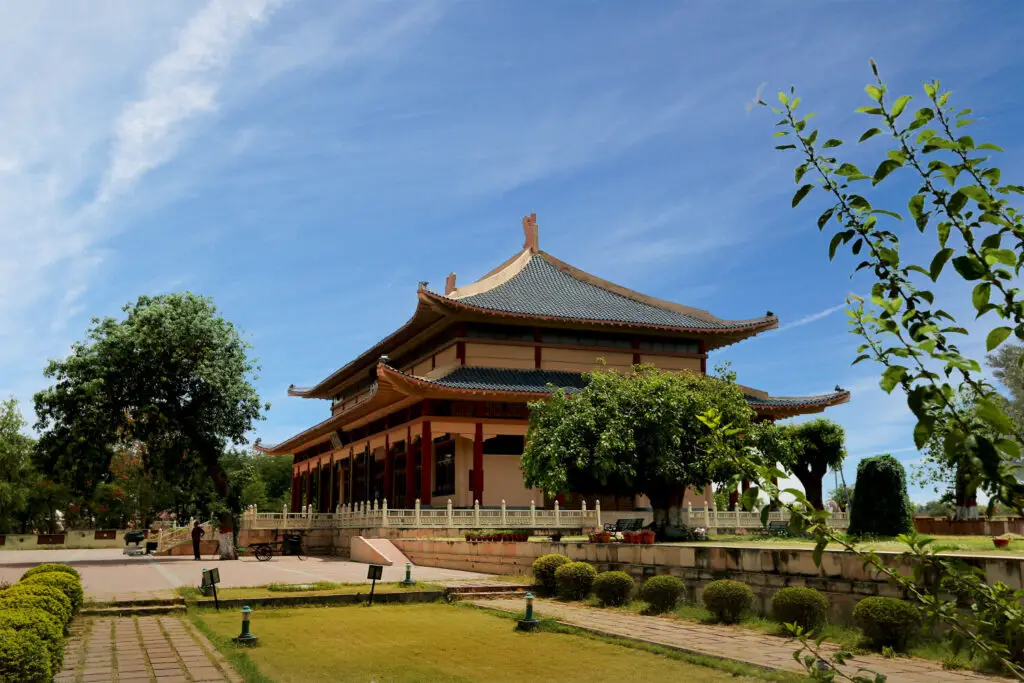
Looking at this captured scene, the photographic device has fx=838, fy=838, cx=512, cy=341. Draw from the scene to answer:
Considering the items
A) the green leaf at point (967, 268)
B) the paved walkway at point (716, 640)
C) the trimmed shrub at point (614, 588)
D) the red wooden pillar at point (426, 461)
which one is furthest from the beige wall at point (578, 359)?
the green leaf at point (967, 268)

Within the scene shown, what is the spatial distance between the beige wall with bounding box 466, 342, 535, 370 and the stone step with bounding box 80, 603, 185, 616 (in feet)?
70.8

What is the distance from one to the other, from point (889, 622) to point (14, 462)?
167 ft

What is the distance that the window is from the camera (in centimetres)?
3607

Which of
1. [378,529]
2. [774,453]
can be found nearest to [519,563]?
[774,453]

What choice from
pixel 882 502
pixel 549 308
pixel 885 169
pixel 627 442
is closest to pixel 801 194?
pixel 885 169

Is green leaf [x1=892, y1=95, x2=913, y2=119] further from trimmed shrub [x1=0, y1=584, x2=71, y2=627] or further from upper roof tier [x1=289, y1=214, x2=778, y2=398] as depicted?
upper roof tier [x1=289, y1=214, x2=778, y2=398]

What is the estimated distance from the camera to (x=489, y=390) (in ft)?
108

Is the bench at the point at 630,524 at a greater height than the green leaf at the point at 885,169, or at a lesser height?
lesser

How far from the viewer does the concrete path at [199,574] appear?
1873 centimetres

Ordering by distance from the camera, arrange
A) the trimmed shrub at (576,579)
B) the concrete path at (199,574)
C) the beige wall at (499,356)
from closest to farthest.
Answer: the trimmed shrub at (576,579) → the concrete path at (199,574) → the beige wall at (499,356)

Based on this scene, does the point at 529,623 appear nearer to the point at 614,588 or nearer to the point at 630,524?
the point at 614,588

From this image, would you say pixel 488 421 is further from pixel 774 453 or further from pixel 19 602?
pixel 19 602

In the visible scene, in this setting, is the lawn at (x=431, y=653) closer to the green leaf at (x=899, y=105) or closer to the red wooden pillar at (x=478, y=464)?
the green leaf at (x=899, y=105)

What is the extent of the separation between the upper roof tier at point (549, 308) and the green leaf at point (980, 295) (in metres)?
31.8
